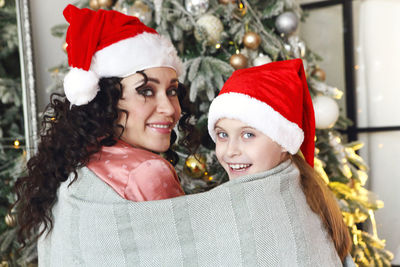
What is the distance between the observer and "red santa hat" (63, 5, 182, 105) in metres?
1.18

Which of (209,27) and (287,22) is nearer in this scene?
(209,27)

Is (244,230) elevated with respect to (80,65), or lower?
lower

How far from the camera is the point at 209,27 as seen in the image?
6.79 feet

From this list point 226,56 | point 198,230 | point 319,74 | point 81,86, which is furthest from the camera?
point 319,74

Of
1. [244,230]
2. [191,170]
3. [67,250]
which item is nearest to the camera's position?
[244,230]

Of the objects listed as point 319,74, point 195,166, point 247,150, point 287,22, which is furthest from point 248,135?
point 319,74

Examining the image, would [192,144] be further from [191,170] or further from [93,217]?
[93,217]

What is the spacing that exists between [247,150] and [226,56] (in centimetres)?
105

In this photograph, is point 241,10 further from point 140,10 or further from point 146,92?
point 146,92

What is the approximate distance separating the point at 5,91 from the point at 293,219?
A: 2.02 m

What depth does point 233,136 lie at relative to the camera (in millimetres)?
1292

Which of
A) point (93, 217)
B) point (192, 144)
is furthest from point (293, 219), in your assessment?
point (192, 144)

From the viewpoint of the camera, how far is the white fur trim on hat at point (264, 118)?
4.04ft

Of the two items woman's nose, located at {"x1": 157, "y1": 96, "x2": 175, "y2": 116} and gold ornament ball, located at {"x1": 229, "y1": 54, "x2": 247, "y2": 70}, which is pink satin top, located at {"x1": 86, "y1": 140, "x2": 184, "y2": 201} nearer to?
woman's nose, located at {"x1": 157, "y1": 96, "x2": 175, "y2": 116}
